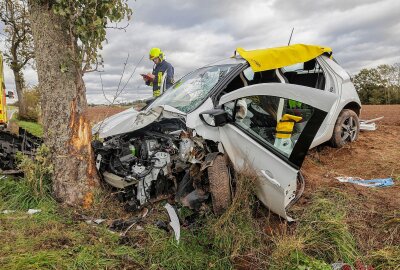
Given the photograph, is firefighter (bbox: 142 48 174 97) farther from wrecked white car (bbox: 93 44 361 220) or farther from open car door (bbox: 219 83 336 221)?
open car door (bbox: 219 83 336 221)

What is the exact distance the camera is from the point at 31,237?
334 centimetres

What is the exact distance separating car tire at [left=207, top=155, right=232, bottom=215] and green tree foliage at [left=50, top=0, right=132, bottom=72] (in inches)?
77.3

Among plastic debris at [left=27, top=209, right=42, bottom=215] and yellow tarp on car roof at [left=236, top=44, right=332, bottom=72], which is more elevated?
yellow tarp on car roof at [left=236, top=44, right=332, bottom=72]

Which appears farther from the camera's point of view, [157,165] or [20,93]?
[20,93]

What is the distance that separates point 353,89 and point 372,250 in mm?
3578

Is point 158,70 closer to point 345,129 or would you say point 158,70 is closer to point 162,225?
point 345,129

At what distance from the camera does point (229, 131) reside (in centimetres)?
381

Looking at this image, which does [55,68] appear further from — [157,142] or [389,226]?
[389,226]

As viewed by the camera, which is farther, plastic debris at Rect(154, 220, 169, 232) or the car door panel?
plastic debris at Rect(154, 220, 169, 232)

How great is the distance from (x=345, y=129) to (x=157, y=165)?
343cm

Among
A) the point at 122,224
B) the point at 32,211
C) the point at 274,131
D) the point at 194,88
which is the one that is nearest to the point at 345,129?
the point at 194,88

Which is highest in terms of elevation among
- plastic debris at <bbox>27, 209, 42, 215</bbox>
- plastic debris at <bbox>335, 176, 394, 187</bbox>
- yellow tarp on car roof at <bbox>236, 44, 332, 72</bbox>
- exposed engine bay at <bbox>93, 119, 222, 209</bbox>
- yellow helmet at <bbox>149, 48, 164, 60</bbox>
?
yellow helmet at <bbox>149, 48, 164, 60</bbox>

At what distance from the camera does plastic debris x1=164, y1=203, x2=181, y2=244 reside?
3638 mm

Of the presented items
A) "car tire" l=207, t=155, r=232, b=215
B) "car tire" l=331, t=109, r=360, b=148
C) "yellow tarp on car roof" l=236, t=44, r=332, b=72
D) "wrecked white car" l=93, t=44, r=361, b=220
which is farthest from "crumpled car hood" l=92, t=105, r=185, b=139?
"car tire" l=331, t=109, r=360, b=148
